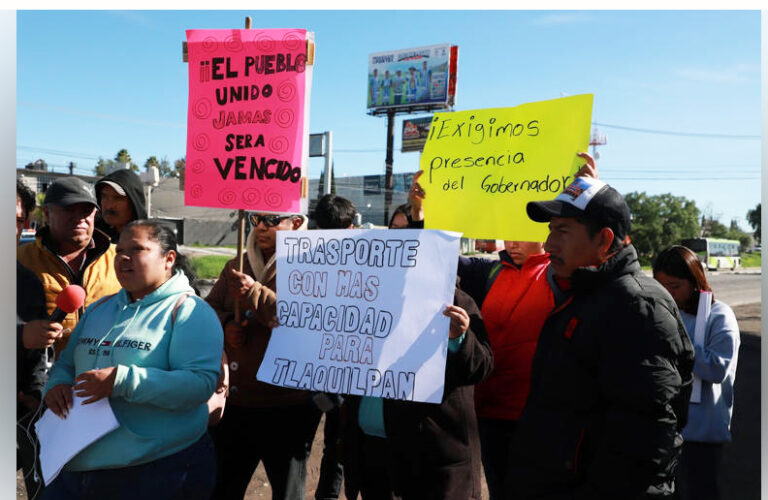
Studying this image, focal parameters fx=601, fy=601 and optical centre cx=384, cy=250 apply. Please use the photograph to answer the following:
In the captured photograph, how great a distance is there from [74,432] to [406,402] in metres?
1.39

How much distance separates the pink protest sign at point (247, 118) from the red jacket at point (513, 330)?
3.89 ft

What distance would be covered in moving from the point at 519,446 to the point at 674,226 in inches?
2522

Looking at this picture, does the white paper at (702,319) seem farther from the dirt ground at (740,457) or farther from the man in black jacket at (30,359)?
the man in black jacket at (30,359)

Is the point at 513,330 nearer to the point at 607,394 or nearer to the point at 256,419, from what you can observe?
the point at 607,394

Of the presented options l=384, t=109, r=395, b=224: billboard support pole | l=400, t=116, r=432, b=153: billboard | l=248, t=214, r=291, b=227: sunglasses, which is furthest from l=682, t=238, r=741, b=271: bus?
l=248, t=214, r=291, b=227: sunglasses

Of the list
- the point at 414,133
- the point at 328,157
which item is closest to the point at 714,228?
the point at 414,133

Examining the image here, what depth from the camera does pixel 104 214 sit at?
3594 mm

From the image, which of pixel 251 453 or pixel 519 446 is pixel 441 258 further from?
pixel 251 453

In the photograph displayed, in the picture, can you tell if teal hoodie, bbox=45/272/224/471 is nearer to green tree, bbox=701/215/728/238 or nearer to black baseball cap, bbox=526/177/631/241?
black baseball cap, bbox=526/177/631/241

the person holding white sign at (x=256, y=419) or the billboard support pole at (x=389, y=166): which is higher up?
the billboard support pole at (x=389, y=166)

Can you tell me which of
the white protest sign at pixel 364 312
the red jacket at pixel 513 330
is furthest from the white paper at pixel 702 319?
the white protest sign at pixel 364 312

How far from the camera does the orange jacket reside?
311 centimetres

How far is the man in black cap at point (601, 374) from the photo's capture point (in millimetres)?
1876

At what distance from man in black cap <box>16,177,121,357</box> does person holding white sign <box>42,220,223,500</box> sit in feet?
1.78
